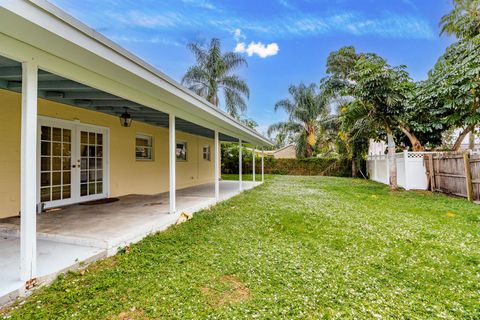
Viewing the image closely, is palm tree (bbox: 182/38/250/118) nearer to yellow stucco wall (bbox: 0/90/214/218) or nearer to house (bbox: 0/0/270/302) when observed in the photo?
yellow stucco wall (bbox: 0/90/214/218)

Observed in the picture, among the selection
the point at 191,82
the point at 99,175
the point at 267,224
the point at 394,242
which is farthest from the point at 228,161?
the point at 394,242

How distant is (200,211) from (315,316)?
13.6 feet

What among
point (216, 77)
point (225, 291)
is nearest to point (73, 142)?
point (225, 291)

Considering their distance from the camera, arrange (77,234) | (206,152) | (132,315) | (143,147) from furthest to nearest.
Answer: (206,152), (143,147), (77,234), (132,315)

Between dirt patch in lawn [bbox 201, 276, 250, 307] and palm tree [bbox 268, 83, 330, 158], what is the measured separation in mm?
18520

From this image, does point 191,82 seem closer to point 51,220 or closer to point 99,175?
point 99,175

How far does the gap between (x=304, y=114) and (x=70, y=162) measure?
1747 centimetres

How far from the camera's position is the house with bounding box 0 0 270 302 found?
2363 millimetres

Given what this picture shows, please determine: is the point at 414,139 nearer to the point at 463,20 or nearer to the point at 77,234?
the point at 463,20

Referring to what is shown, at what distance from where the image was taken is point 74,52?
2.58 meters

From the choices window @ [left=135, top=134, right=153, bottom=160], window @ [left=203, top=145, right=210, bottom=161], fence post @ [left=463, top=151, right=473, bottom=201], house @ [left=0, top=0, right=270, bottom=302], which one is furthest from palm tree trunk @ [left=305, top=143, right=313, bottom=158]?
window @ [left=135, top=134, right=153, bottom=160]

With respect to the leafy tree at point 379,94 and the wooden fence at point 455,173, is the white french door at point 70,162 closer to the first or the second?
the leafy tree at point 379,94

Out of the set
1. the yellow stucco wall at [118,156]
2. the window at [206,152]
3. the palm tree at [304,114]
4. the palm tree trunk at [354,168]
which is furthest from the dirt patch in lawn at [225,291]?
the palm tree at [304,114]

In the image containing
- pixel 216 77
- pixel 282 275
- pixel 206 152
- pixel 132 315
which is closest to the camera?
pixel 132 315
